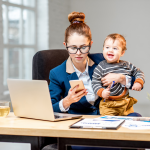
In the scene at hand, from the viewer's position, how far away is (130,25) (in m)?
6.01

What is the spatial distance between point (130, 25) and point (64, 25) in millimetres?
1555

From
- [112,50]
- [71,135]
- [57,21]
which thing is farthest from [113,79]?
[57,21]

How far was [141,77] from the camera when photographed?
1.75 meters

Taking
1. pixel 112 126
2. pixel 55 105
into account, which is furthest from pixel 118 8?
pixel 112 126

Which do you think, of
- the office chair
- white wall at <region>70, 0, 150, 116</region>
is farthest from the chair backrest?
white wall at <region>70, 0, 150, 116</region>

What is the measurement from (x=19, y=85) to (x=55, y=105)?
15.8 inches

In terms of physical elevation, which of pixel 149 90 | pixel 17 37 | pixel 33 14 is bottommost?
pixel 149 90

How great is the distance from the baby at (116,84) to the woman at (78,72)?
0.18 feet

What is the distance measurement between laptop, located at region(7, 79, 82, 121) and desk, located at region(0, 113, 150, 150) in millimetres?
87

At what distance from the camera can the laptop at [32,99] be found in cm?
122

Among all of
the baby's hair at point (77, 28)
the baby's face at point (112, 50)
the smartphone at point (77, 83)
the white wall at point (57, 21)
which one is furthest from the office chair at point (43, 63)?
the white wall at point (57, 21)

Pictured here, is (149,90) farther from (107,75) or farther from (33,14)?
(107,75)

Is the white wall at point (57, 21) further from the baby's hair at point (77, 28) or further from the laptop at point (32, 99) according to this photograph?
the laptop at point (32, 99)

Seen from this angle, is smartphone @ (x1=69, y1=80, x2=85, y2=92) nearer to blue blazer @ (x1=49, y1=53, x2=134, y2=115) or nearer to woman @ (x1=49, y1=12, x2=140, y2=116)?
woman @ (x1=49, y1=12, x2=140, y2=116)
